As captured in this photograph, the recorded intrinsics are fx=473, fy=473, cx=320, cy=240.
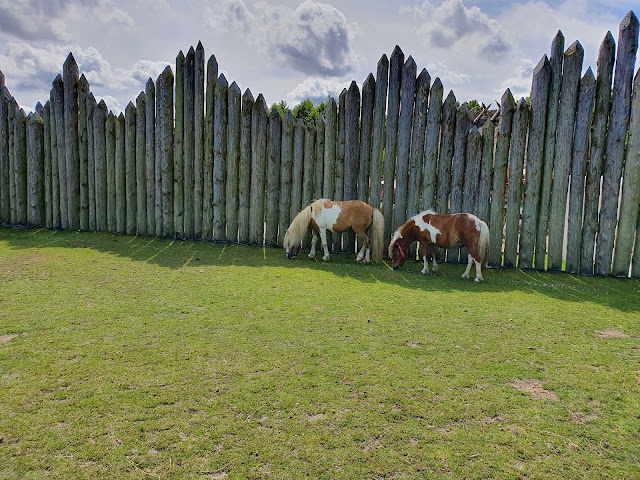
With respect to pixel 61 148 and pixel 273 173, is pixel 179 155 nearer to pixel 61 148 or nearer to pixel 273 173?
pixel 273 173

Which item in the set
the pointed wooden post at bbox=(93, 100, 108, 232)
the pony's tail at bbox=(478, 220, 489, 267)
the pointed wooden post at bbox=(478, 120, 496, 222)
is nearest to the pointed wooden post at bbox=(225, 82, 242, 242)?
the pointed wooden post at bbox=(93, 100, 108, 232)

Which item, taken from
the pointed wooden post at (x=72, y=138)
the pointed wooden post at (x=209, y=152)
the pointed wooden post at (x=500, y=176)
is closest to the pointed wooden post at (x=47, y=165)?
the pointed wooden post at (x=72, y=138)

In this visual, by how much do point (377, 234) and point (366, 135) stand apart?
1.99 meters

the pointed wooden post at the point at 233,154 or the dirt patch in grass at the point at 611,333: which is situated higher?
the pointed wooden post at the point at 233,154

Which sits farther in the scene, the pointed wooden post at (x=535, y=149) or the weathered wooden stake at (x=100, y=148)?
the weathered wooden stake at (x=100, y=148)

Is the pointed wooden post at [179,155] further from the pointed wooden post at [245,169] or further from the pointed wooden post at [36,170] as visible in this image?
the pointed wooden post at [36,170]

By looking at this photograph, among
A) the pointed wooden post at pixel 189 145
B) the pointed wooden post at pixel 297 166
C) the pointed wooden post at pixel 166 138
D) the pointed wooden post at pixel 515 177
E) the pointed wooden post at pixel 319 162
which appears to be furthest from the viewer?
the pointed wooden post at pixel 166 138

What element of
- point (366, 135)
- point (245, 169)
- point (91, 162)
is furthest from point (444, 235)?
point (91, 162)

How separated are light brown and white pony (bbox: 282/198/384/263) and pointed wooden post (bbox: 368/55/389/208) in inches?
22.0

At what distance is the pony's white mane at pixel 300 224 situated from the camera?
9.03 metres

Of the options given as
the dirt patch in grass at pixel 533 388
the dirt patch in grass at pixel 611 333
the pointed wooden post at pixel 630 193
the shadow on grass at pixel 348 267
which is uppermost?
the pointed wooden post at pixel 630 193

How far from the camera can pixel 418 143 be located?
898cm

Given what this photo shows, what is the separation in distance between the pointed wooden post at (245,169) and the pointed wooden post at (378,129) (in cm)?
259

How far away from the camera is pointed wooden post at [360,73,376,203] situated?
9164mm
